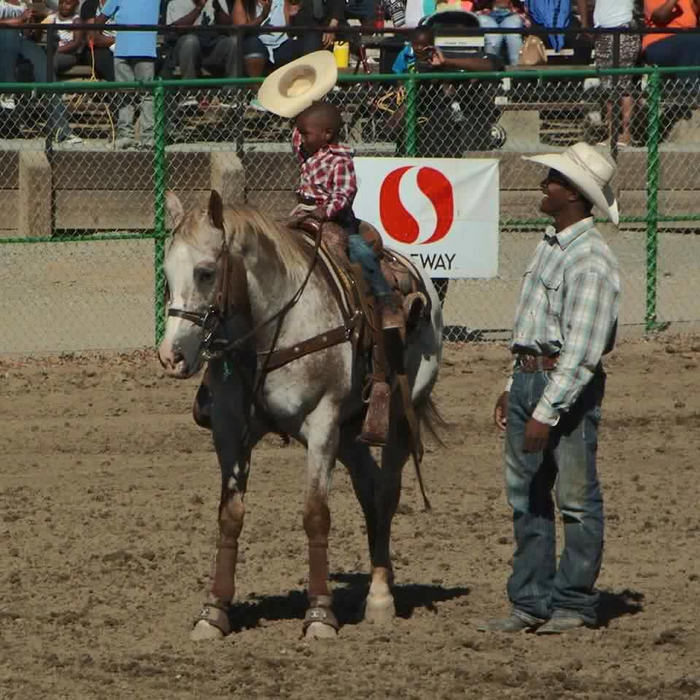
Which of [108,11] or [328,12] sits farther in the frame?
[328,12]

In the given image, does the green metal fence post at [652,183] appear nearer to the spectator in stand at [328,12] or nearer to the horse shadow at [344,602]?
the spectator in stand at [328,12]

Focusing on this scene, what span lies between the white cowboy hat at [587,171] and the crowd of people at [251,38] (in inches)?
325

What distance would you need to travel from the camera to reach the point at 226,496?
7.19 meters

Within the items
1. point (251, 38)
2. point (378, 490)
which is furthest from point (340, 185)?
point (251, 38)

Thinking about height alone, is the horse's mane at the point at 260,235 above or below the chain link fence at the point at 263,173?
above

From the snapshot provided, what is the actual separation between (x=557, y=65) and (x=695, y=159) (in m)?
2.09

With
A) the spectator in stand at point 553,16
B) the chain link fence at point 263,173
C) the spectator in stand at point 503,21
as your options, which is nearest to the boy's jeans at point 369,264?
the chain link fence at point 263,173

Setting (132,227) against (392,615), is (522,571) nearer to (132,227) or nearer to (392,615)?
(392,615)

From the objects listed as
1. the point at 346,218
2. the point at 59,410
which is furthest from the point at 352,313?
the point at 59,410

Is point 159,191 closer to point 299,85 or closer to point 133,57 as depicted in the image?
point 133,57

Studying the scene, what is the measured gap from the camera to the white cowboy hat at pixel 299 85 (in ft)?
25.5

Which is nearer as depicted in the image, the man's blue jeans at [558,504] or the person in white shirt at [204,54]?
the man's blue jeans at [558,504]

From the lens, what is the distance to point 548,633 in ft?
23.7

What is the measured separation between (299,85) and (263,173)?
343 inches
